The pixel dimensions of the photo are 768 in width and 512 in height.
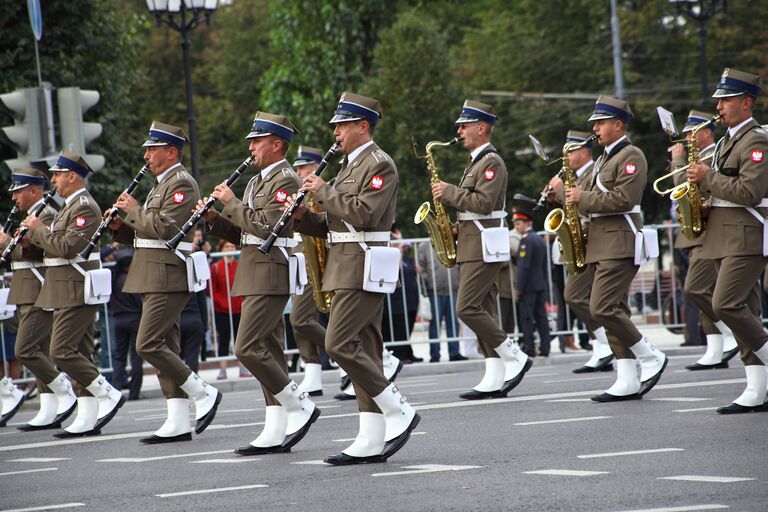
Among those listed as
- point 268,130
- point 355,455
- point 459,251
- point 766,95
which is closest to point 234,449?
point 355,455

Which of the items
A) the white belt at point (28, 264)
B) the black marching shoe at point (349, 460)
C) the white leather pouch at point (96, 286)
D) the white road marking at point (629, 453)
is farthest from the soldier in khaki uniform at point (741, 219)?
the white belt at point (28, 264)

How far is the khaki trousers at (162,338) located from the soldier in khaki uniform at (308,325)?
2898mm

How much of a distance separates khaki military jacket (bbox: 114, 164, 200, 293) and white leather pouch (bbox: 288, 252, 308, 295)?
38.1 inches

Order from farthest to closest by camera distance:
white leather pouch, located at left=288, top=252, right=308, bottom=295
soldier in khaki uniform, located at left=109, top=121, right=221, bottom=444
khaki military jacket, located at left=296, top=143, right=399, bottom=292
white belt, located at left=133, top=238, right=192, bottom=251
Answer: white belt, located at left=133, top=238, right=192, bottom=251 → soldier in khaki uniform, located at left=109, top=121, right=221, bottom=444 → white leather pouch, located at left=288, top=252, right=308, bottom=295 → khaki military jacket, located at left=296, top=143, right=399, bottom=292

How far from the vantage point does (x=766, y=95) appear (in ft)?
115

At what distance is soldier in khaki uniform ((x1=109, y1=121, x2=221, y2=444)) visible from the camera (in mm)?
11000

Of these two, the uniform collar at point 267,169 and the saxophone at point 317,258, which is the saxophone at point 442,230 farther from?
the uniform collar at point 267,169

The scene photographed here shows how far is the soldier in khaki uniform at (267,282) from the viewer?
9961 millimetres

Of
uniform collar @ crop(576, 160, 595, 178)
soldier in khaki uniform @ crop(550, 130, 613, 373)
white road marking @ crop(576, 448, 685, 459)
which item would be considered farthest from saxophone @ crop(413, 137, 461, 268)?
white road marking @ crop(576, 448, 685, 459)

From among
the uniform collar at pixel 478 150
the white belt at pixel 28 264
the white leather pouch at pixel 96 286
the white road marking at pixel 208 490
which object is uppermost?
the uniform collar at pixel 478 150

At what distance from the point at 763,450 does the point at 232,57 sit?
46806 mm

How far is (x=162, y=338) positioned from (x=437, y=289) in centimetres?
885

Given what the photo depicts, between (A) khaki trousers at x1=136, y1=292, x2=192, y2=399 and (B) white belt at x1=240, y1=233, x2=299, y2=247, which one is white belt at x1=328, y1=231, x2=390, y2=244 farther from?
(A) khaki trousers at x1=136, y1=292, x2=192, y2=399

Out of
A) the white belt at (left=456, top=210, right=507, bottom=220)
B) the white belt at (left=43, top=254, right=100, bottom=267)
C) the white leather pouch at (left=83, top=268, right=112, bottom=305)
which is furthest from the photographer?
the white belt at (left=456, top=210, right=507, bottom=220)
